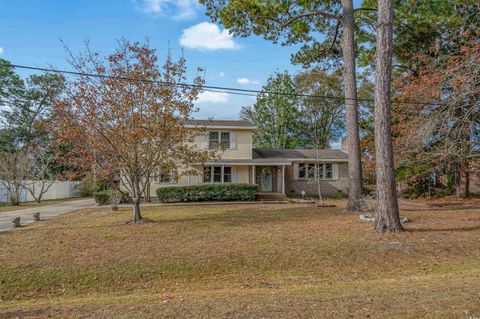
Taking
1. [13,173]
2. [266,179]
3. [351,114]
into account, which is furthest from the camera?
[266,179]

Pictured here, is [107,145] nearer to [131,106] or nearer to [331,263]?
[131,106]

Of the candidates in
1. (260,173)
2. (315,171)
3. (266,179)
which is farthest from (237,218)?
(315,171)

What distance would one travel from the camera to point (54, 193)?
32.5m

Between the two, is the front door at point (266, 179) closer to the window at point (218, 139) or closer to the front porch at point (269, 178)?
the front porch at point (269, 178)

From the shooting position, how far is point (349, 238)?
31.2 feet

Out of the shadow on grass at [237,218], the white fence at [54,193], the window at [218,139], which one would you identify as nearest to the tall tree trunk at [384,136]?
the shadow on grass at [237,218]

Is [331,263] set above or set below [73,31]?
below

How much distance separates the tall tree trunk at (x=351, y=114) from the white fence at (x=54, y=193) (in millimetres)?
23227

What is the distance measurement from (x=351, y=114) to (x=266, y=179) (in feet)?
36.9

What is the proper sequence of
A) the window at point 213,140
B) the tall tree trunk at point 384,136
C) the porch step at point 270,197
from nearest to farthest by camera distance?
1. the tall tree trunk at point 384,136
2. the porch step at point 270,197
3. the window at point 213,140

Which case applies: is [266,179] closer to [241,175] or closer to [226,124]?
[241,175]

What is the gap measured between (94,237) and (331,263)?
6.69m

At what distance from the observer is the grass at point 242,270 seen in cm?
479

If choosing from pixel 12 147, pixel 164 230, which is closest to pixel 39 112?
pixel 12 147
